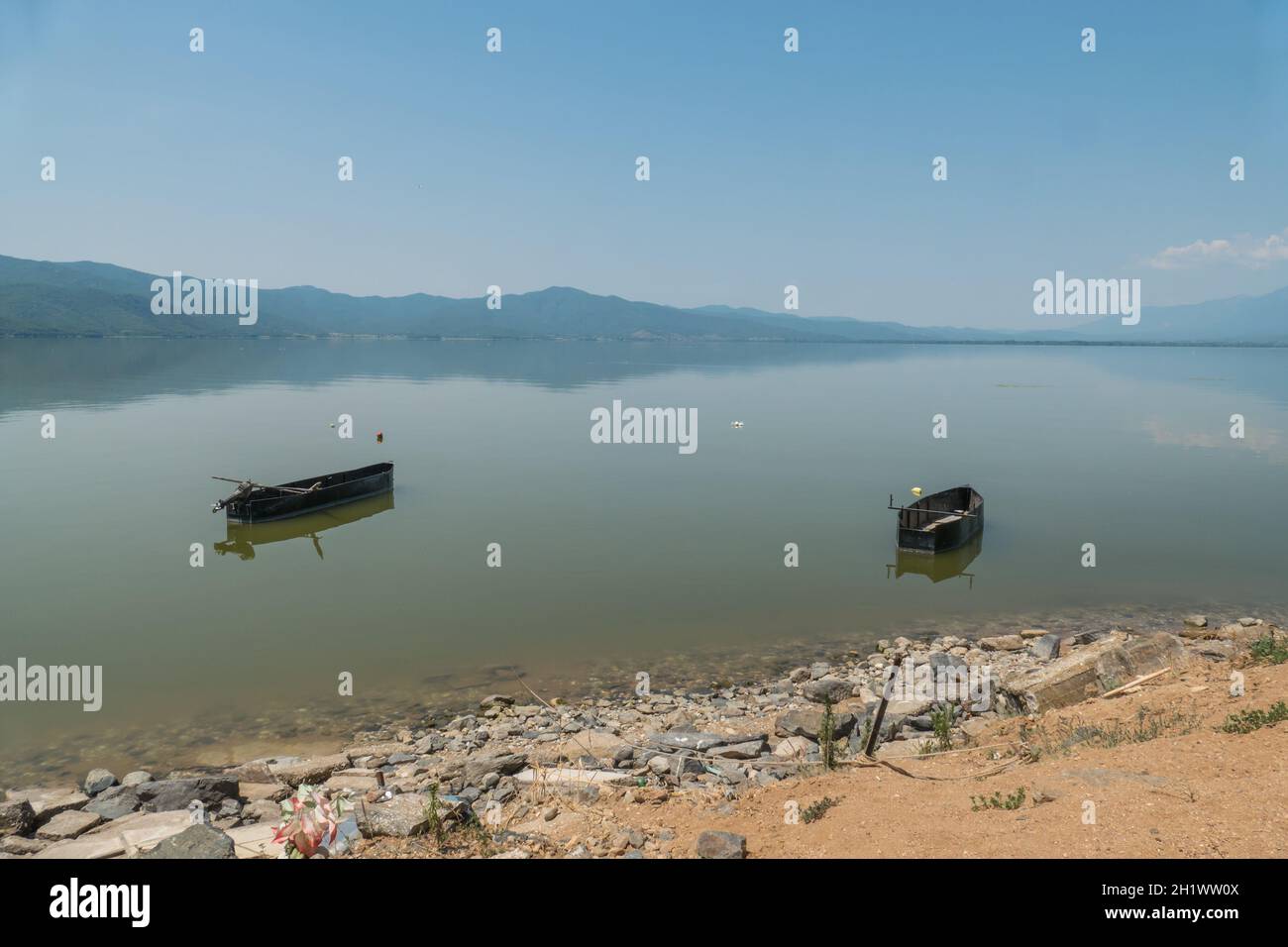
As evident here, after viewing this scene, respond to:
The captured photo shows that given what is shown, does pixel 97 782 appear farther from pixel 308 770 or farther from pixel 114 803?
pixel 308 770

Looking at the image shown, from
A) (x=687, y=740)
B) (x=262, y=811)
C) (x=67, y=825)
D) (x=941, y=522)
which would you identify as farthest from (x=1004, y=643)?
(x=67, y=825)

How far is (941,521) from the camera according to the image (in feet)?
103

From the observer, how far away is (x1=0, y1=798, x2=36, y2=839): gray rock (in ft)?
38.4

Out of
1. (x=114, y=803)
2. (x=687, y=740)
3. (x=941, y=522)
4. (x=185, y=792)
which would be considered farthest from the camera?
(x=941, y=522)

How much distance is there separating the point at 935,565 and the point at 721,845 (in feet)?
76.9

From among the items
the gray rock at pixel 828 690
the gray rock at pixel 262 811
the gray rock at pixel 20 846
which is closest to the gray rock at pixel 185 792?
the gray rock at pixel 262 811

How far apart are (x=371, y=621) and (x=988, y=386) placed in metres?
122

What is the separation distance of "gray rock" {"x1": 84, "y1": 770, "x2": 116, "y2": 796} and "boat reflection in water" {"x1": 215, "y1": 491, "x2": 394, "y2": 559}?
59.9 ft

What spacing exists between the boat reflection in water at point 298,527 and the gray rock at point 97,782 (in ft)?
59.9

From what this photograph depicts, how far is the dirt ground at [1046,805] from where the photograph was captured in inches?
336

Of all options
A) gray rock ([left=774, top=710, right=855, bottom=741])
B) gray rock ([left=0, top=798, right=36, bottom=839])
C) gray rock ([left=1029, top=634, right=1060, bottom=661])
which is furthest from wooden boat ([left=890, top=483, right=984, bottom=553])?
gray rock ([left=0, top=798, right=36, bottom=839])

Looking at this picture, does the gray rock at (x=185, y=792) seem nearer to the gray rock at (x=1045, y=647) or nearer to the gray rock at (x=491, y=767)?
the gray rock at (x=491, y=767)
